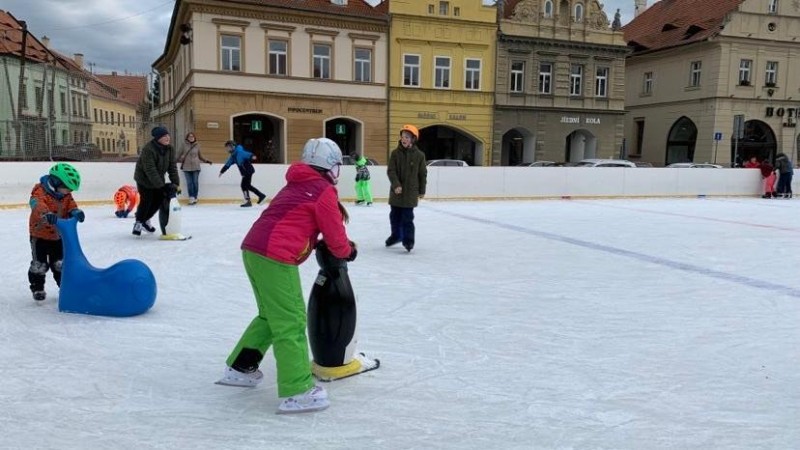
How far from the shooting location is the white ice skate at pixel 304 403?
3012 millimetres

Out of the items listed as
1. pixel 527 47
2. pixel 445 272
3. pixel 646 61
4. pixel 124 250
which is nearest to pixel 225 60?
pixel 527 47

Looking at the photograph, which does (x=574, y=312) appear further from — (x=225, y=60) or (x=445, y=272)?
(x=225, y=60)

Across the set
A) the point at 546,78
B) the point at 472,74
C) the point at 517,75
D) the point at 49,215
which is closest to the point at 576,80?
the point at 546,78

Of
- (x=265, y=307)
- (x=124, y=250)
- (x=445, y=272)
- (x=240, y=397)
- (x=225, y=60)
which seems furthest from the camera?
(x=225, y=60)

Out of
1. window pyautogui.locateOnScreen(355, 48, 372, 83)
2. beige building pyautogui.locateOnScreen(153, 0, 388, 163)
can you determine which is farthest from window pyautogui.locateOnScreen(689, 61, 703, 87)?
window pyautogui.locateOnScreen(355, 48, 372, 83)

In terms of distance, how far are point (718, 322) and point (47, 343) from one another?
487cm

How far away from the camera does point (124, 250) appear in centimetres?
782

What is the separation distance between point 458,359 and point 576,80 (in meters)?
30.0

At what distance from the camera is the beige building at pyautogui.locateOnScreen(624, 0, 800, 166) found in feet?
109

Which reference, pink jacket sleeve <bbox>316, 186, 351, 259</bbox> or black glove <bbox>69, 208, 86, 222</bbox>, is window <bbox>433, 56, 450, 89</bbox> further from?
pink jacket sleeve <bbox>316, 186, 351, 259</bbox>

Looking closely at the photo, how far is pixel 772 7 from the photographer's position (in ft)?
111

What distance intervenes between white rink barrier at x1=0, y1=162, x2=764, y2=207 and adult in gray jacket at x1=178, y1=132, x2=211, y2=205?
0.49 metres

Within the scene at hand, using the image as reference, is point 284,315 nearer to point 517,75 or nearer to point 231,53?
point 231,53

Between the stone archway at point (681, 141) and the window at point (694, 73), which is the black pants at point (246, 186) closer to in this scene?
the stone archway at point (681, 141)
